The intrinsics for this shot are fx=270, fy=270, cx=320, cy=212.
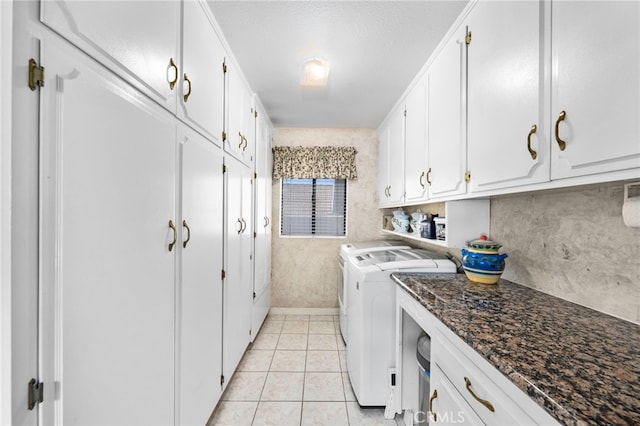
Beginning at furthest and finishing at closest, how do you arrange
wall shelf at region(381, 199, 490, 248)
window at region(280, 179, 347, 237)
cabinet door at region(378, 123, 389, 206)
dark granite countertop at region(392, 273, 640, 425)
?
window at region(280, 179, 347, 237), cabinet door at region(378, 123, 389, 206), wall shelf at region(381, 199, 490, 248), dark granite countertop at region(392, 273, 640, 425)

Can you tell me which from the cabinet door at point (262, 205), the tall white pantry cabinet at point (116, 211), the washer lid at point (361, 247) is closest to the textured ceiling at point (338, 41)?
the tall white pantry cabinet at point (116, 211)

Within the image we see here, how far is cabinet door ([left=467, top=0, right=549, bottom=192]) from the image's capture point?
3.24 ft

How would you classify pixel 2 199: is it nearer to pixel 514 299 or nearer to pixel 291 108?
pixel 514 299

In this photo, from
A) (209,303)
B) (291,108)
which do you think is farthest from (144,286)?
(291,108)

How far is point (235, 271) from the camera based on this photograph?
2.01m

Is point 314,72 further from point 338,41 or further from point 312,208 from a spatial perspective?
point 312,208

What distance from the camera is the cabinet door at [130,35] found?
66cm

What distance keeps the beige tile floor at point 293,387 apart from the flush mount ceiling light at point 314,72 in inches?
94.7

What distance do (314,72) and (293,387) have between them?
242 centimetres

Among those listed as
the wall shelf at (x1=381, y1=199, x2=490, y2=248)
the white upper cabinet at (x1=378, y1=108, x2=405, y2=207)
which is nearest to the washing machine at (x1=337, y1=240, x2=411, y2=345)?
the white upper cabinet at (x1=378, y1=108, x2=405, y2=207)

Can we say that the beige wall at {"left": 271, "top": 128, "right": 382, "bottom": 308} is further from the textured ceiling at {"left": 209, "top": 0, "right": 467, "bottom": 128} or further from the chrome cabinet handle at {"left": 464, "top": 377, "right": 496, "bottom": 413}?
the chrome cabinet handle at {"left": 464, "top": 377, "right": 496, "bottom": 413}

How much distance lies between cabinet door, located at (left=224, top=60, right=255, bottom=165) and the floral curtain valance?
40.1 inches

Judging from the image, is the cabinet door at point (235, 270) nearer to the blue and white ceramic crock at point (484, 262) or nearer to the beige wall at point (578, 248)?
the blue and white ceramic crock at point (484, 262)

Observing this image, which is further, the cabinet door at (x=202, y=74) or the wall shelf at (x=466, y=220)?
the wall shelf at (x=466, y=220)
